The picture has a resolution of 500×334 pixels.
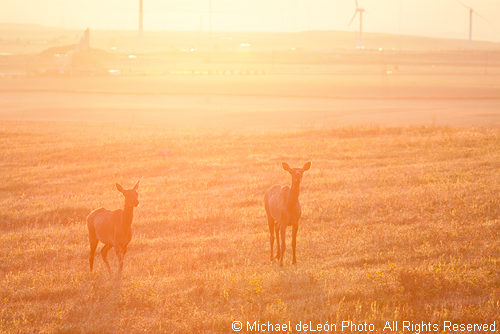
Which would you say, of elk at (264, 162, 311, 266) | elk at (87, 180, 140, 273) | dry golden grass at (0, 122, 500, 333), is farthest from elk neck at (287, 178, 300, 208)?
elk at (87, 180, 140, 273)

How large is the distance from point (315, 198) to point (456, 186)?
4.71m

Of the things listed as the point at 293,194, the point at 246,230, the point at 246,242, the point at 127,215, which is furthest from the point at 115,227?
the point at 246,230

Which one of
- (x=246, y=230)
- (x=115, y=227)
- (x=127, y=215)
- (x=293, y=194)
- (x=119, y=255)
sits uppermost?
(x=293, y=194)

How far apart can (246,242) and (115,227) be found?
4.01 meters

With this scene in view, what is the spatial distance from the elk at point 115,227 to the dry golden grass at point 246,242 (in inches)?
26.7

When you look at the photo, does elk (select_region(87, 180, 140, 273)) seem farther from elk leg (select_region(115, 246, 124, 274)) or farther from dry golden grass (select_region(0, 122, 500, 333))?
dry golden grass (select_region(0, 122, 500, 333))

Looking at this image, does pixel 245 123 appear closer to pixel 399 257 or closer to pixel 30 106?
pixel 30 106

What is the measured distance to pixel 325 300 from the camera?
1185 cm

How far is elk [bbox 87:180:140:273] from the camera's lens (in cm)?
1277

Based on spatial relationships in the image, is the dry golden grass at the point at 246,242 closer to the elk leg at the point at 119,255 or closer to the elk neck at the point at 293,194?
the elk leg at the point at 119,255

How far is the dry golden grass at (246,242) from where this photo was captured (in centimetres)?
1162

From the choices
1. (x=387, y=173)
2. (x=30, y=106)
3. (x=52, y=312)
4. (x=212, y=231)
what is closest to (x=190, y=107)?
(x=30, y=106)

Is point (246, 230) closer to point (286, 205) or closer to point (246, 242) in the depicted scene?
point (246, 242)

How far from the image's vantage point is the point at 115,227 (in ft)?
43.2
